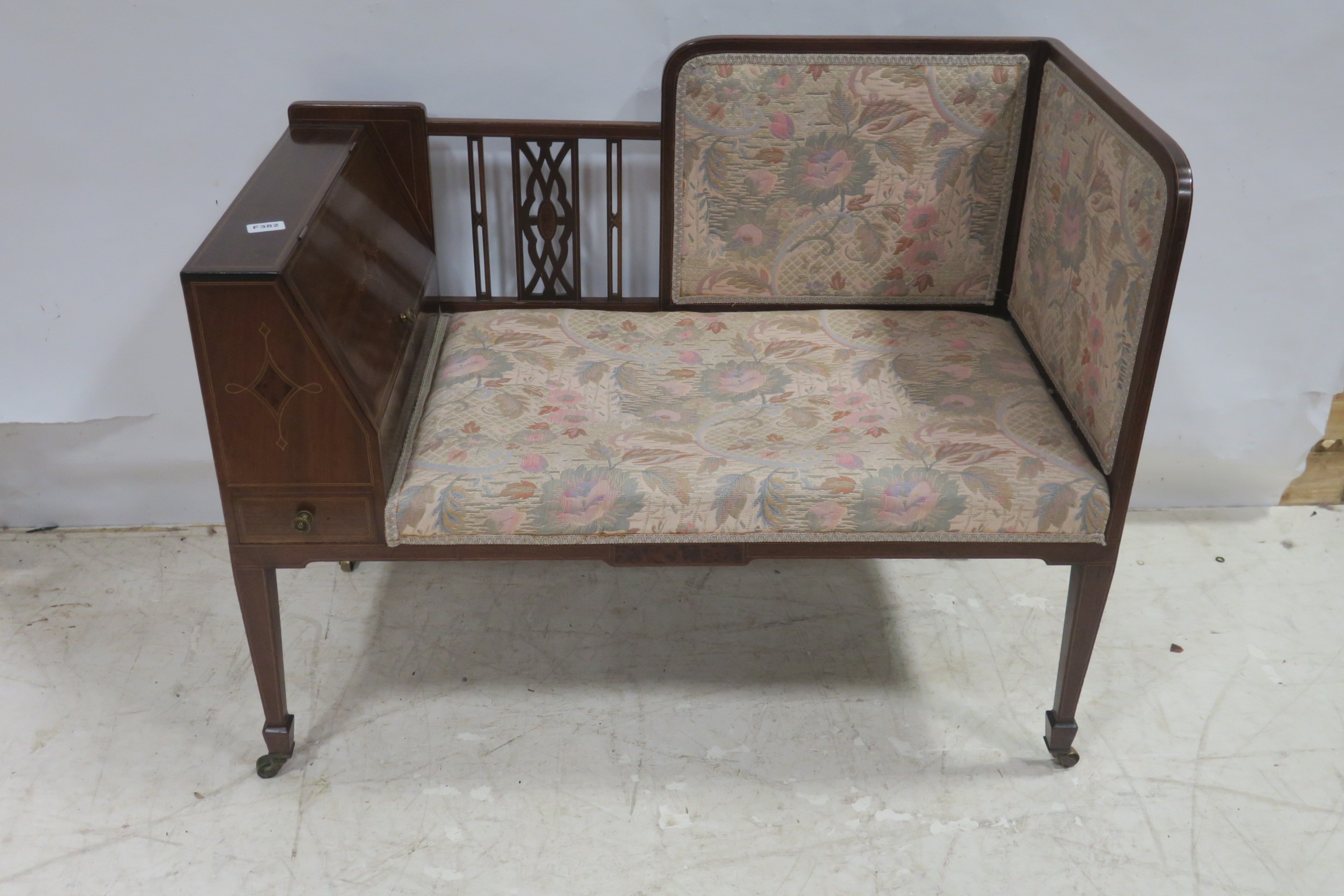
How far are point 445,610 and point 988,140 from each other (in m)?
1.29

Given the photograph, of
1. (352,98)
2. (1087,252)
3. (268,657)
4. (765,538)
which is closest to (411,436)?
(268,657)

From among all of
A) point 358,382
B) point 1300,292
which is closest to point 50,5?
point 358,382

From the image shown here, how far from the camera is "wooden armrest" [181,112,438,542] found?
1.43m

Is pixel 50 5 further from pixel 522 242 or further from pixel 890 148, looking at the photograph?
pixel 890 148

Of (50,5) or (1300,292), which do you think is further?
(1300,292)

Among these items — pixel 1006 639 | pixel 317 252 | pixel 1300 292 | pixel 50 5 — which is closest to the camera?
pixel 317 252

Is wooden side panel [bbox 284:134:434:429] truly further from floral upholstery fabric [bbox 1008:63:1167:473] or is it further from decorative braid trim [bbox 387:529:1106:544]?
floral upholstery fabric [bbox 1008:63:1167:473]

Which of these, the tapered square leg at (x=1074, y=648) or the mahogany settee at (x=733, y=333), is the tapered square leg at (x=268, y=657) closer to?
the mahogany settee at (x=733, y=333)

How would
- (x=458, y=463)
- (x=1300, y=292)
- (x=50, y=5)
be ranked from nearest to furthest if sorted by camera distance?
(x=458, y=463)
(x=50, y=5)
(x=1300, y=292)

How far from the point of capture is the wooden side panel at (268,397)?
1.42 meters

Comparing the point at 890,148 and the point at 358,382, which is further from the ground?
the point at 890,148

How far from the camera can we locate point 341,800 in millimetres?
1727

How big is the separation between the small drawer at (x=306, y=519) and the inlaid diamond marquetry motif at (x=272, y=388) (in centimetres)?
14

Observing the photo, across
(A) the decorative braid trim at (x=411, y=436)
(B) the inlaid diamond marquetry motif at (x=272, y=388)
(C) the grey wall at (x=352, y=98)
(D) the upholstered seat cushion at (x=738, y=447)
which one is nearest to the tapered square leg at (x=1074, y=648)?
(D) the upholstered seat cushion at (x=738, y=447)
